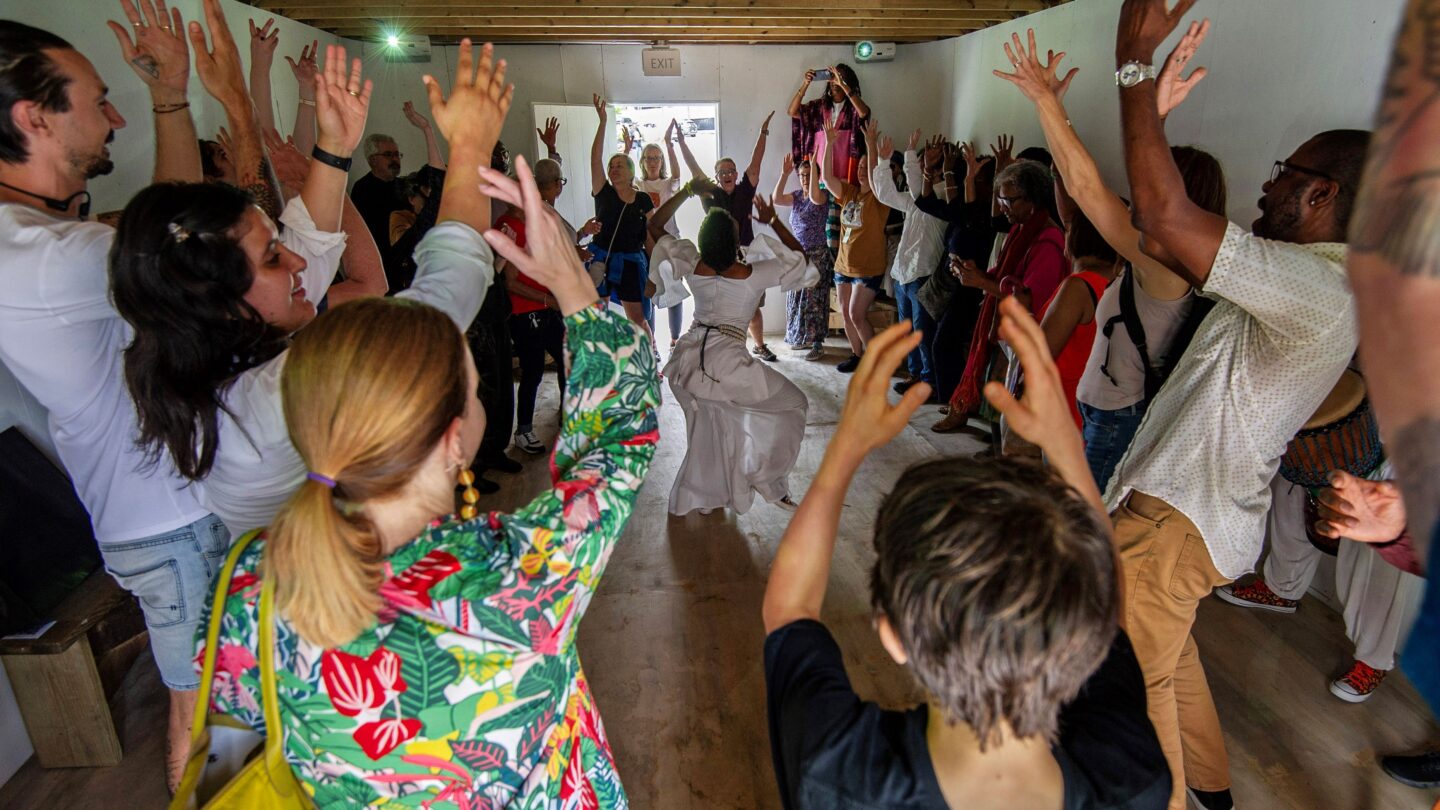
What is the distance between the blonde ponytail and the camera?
75 centimetres

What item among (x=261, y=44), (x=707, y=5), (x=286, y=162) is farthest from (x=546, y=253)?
(x=707, y=5)

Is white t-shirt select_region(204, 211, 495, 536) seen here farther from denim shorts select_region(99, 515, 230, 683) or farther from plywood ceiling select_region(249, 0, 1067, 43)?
plywood ceiling select_region(249, 0, 1067, 43)

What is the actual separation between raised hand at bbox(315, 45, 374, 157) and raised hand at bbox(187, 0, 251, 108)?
0.45 meters

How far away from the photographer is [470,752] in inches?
33.9

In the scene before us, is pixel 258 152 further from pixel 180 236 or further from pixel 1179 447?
pixel 1179 447

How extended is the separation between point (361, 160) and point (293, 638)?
6358mm

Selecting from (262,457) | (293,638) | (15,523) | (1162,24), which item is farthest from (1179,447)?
(15,523)

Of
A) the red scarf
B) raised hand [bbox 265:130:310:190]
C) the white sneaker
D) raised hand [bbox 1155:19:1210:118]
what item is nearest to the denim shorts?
raised hand [bbox 265:130:310:190]

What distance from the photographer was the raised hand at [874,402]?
86cm

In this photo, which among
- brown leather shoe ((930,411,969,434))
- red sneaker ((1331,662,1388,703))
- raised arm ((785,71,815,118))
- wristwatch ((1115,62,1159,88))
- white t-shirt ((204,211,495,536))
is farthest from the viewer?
raised arm ((785,71,815,118))

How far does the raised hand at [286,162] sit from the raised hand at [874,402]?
103 inches

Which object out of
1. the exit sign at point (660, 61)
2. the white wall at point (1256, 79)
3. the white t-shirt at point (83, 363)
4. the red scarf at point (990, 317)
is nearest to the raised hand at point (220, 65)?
the white t-shirt at point (83, 363)

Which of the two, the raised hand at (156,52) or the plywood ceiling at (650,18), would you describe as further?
the plywood ceiling at (650,18)

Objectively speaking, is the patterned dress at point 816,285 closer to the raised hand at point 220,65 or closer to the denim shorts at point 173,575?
the raised hand at point 220,65
